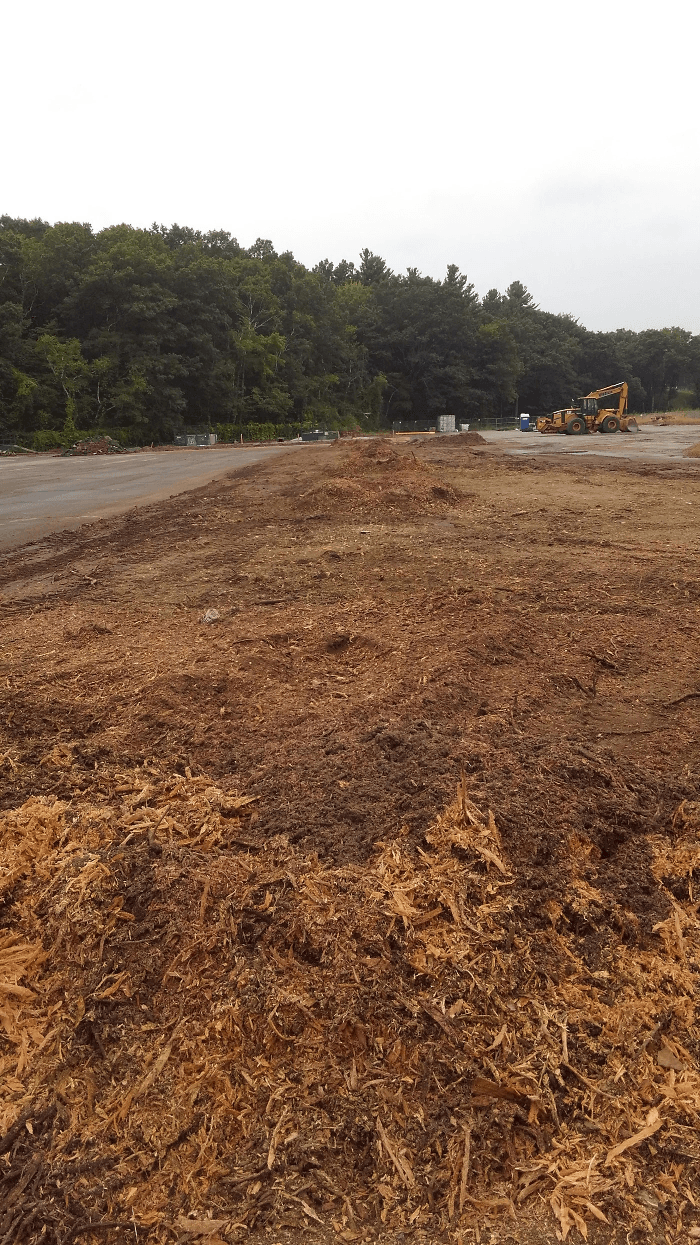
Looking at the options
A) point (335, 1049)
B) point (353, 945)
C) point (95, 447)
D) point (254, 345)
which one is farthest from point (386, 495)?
point (254, 345)

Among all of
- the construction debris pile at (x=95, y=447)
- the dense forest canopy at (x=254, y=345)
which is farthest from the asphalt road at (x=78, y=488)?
the dense forest canopy at (x=254, y=345)

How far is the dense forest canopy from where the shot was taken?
41.5 m

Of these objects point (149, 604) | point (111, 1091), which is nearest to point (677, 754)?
point (111, 1091)

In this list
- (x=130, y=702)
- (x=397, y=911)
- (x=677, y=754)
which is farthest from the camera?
(x=130, y=702)

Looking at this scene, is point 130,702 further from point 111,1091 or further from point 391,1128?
point 391,1128

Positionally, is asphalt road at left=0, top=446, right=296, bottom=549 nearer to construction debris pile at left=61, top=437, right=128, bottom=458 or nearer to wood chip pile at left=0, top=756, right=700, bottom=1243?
construction debris pile at left=61, top=437, right=128, bottom=458

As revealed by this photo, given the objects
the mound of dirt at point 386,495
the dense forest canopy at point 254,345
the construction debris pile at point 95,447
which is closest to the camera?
the mound of dirt at point 386,495

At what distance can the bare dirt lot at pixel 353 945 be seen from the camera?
180 centimetres

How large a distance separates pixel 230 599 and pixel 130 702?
243cm

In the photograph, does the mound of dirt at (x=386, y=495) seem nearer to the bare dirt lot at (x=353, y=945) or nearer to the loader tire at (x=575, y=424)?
the bare dirt lot at (x=353, y=945)

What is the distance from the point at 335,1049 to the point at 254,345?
55571 mm

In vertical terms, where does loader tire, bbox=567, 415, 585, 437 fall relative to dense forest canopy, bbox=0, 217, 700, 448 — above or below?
below

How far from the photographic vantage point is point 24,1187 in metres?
1.80

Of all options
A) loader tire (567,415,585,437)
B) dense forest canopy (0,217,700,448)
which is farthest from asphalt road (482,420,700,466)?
dense forest canopy (0,217,700,448)
